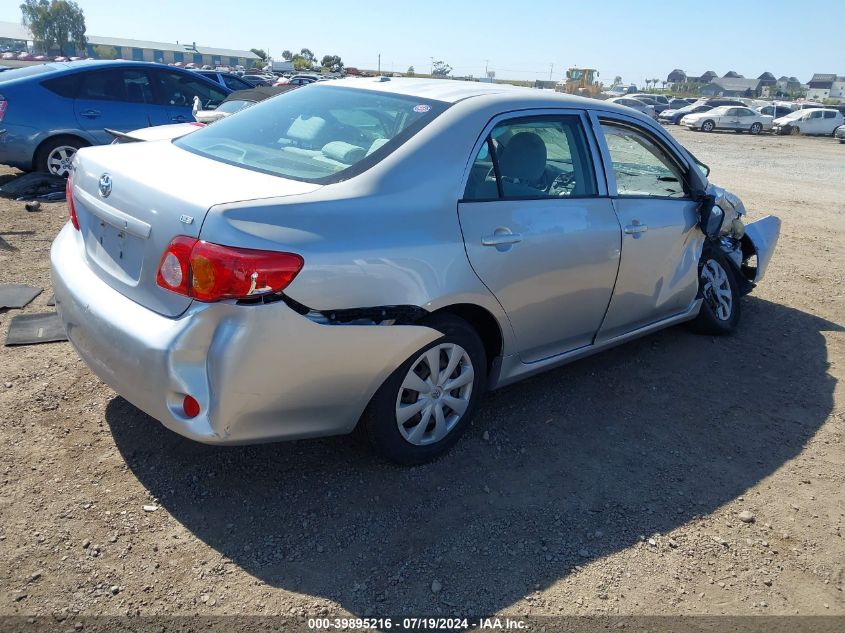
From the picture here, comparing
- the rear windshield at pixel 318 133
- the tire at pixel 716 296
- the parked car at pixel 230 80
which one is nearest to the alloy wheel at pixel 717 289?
the tire at pixel 716 296

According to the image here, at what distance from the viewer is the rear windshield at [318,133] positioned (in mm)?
3082

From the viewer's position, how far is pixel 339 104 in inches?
142

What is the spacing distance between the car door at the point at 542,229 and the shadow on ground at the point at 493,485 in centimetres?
49

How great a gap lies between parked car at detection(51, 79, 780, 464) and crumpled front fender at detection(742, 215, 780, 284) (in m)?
1.89

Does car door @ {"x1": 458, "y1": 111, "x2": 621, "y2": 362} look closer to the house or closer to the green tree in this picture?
the green tree

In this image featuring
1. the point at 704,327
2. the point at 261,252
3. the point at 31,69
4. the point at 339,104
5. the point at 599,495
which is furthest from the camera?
the point at 31,69

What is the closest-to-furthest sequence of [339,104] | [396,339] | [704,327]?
[396,339] < [339,104] < [704,327]

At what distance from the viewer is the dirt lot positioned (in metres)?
2.58

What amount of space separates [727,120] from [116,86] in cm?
3285

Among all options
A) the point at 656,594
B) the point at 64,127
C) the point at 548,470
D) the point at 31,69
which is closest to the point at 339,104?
the point at 548,470

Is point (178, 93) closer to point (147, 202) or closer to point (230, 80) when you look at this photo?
point (230, 80)

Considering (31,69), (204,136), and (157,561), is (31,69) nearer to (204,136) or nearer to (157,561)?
(204,136)

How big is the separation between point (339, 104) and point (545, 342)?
1.66 m

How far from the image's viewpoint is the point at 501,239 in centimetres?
327
